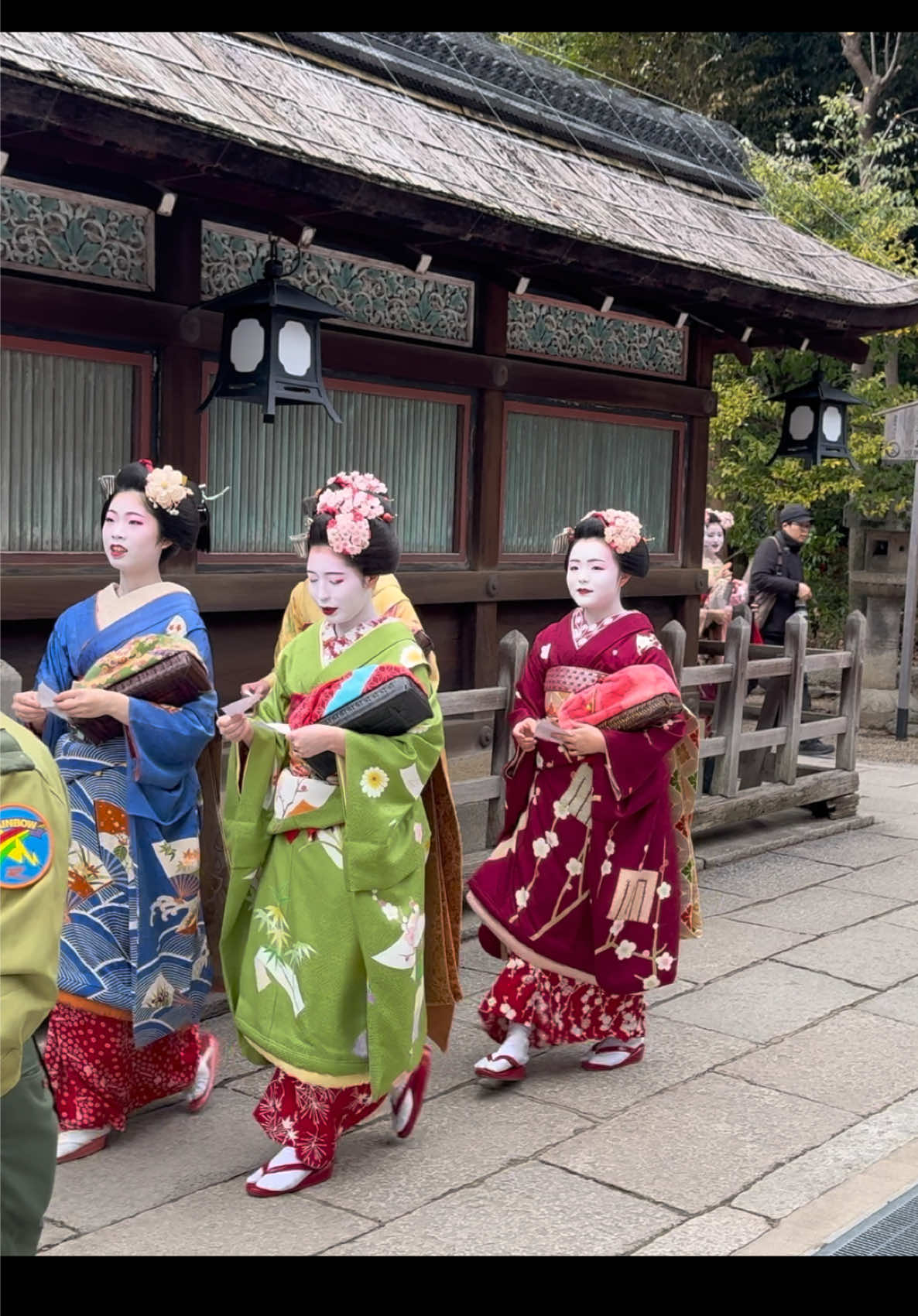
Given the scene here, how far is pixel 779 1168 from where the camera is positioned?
411 centimetres

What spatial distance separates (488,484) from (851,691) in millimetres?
3081

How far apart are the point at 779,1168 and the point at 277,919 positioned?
1620mm

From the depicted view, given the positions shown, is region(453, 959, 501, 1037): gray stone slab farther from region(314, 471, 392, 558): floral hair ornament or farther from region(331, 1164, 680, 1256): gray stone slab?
region(314, 471, 392, 558): floral hair ornament

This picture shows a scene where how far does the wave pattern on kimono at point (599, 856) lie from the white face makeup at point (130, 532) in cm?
149

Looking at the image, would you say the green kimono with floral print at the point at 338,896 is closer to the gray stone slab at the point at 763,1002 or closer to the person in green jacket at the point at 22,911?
the person in green jacket at the point at 22,911

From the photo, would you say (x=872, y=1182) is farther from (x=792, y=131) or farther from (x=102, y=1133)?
(x=792, y=131)

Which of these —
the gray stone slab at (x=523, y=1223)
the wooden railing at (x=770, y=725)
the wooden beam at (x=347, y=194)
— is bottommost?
the gray stone slab at (x=523, y=1223)

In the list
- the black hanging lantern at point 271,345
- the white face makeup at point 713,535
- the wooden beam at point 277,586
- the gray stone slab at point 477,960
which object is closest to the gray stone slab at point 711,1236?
the gray stone slab at point 477,960

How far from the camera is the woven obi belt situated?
4750 millimetres

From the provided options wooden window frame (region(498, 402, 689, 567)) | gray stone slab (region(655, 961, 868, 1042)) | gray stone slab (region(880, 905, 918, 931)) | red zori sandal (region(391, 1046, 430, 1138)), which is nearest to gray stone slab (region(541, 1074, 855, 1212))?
red zori sandal (region(391, 1046, 430, 1138))

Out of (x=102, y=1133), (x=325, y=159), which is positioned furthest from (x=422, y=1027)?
(x=325, y=159)

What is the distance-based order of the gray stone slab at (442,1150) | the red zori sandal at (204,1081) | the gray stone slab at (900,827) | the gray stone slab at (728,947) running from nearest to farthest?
the gray stone slab at (442,1150) → the red zori sandal at (204,1081) → the gray stone slab at (728,947) → the gray stone slab at (900,827)

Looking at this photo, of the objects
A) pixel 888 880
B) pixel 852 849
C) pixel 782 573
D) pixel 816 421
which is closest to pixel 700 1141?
pixel 888 880

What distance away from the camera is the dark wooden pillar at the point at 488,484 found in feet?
24.9
